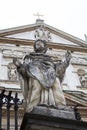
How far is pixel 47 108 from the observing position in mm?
3652

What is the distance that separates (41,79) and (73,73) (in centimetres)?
1021

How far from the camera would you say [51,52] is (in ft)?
48.7

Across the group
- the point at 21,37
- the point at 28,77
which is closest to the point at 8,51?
the point at 21,37

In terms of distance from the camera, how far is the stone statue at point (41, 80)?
385 cm

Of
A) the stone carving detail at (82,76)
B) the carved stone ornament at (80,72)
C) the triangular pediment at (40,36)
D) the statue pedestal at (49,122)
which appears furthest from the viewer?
the triangular pediment at (40,36)

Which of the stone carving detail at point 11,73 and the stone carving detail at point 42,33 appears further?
the stone carving detail at point 42,33

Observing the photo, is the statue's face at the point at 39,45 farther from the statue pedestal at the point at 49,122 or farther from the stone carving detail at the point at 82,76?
the stone carving detail at the point at 82,76

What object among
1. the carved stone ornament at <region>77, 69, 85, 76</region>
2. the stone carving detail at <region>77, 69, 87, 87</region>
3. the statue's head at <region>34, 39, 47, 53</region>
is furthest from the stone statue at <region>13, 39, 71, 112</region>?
the carved stone ornament at <region>77, 69, 85, 76</region>

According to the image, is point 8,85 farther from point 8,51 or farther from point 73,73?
point 73,73

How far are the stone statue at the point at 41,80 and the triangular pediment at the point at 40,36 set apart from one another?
10535 mm

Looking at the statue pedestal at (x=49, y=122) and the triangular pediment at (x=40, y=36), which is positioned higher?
the triangular pediment at (x=40, y=36)

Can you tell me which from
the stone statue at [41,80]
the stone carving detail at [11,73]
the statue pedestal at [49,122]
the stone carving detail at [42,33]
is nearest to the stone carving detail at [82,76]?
the stone carving detail at [42,33]

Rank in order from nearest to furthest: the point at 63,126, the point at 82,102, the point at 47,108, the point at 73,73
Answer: the point at 63,126, the point at 47,108, the point at 82,102, the point at 73,73

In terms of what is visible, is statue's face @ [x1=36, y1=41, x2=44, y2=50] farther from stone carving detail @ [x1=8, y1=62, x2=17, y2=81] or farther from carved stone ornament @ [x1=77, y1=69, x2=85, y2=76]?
carved stone ornament @ [x1=77, y1=69, x2=85, y2=76]
